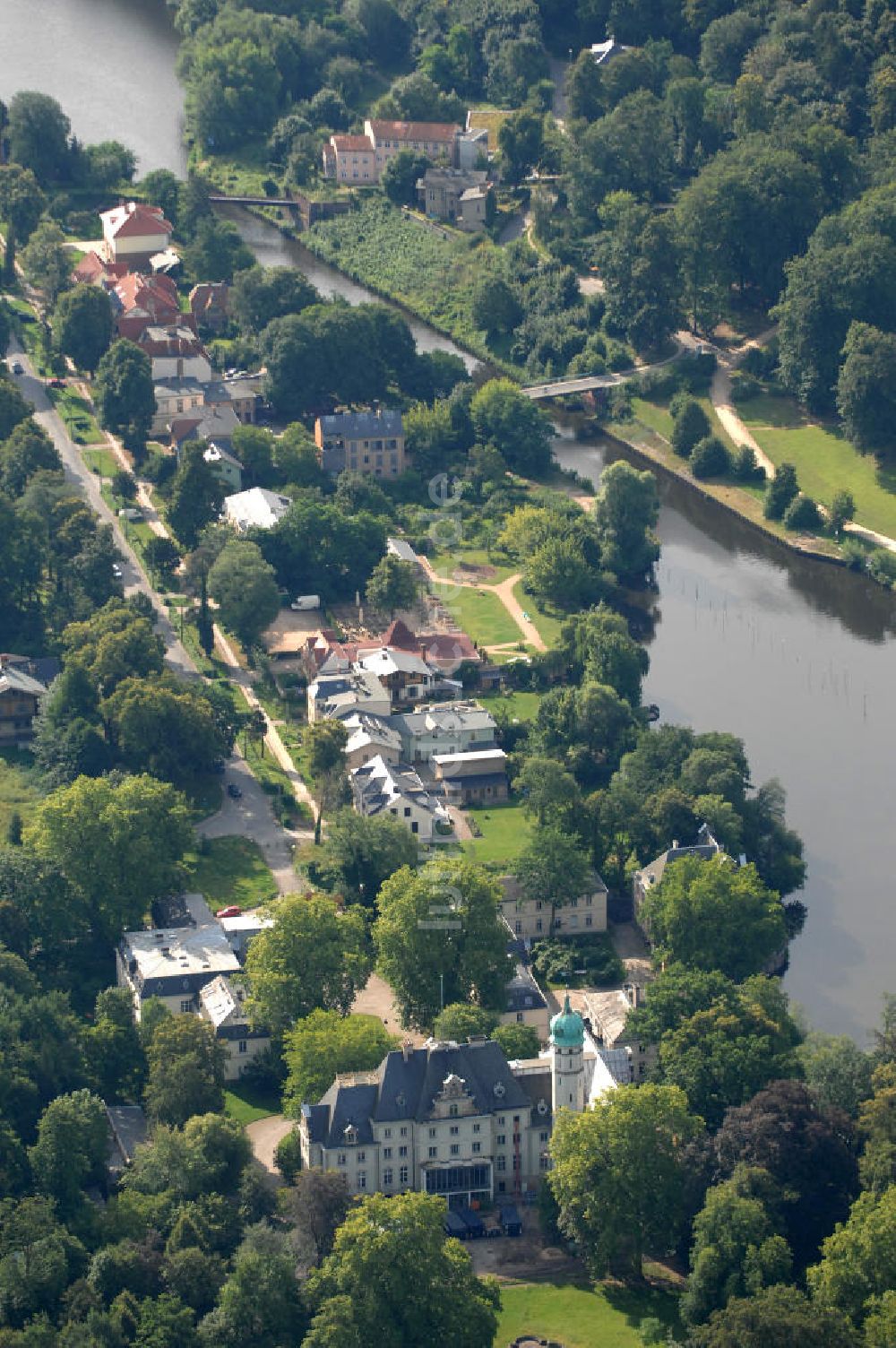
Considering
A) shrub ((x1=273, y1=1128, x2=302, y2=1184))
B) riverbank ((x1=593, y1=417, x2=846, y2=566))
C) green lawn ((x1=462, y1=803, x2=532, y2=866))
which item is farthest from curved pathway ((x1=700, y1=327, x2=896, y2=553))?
shrub ((x1=273, y1=1128, x2=302, y2=1184))

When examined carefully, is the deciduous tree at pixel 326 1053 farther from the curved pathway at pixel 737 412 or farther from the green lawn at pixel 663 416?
the green lawn at pixel 663 416

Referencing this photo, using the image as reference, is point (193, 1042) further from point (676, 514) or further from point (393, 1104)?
point (676, 514)

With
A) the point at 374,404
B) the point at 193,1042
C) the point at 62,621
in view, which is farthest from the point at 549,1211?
the point at 374,404

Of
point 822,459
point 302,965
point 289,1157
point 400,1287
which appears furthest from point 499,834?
point 822,459

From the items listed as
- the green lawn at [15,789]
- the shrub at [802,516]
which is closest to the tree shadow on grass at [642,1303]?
the green lawn at [15,789]

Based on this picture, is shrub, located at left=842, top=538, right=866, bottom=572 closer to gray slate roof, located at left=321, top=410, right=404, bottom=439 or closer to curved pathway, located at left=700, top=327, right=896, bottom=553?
curved pathway, located at left=700, top=327, right=896, bottom=553

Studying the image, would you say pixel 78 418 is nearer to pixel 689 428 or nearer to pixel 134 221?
pixel 134 221
